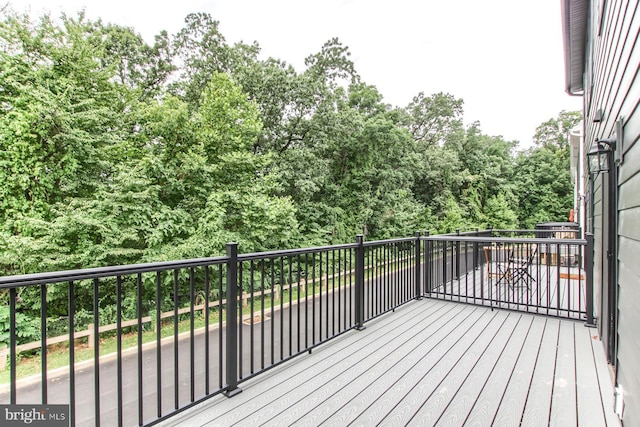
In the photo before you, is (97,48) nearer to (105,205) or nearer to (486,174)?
(105,205)

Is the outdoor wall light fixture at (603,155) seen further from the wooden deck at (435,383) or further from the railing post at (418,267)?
the railing post at (418,267)

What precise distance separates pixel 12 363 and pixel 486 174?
73.5 ft

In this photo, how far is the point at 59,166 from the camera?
7.41m

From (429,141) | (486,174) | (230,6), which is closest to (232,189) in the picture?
(230,6)

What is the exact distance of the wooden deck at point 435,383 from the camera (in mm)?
1790

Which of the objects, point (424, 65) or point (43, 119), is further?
point (424, 65)

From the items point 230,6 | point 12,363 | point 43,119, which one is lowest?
point 12,363

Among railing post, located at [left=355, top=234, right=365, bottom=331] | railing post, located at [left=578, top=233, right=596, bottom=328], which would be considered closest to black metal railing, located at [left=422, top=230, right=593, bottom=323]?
railing post, located at [left=578, top=233, right=596, bottom=328]

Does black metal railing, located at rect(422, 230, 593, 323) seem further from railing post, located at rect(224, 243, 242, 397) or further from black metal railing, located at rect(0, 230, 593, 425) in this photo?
railing post, located at rect(224, 243, 242, 397)

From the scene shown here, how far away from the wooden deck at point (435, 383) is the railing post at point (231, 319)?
0.10 m

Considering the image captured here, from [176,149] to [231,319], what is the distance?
8020mm

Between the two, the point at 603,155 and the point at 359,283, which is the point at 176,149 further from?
the point at 603,155

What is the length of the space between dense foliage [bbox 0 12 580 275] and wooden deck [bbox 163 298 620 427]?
20.1 ft

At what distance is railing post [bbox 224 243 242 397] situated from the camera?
2008mm
